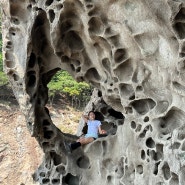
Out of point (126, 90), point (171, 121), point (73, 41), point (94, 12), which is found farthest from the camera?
point (73, 41)

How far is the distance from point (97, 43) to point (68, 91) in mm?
15018

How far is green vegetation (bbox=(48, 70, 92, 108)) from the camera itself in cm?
2089

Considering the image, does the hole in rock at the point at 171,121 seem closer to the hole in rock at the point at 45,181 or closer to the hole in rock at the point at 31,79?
the hole in rock at the point at 31,79

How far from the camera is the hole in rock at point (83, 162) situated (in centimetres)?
689

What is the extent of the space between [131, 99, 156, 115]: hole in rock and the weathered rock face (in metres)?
0.01

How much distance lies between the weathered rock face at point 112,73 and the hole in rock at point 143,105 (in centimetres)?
1

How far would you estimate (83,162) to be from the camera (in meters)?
6.97

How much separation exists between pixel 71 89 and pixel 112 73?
15083 millimetres

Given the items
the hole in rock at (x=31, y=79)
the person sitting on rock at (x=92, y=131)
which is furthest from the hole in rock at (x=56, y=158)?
the hole in rock at (x=31, y=79)

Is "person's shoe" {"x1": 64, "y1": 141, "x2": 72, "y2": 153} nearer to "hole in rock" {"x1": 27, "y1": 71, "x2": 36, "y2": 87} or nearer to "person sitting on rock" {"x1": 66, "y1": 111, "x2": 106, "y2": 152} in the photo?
"person sitting on rock" {"x1": 66, "y1": 111, "x2": 106, "y2": 152}

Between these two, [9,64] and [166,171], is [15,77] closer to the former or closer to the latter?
[9,64]

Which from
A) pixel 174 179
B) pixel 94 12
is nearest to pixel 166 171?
pixel 174 179

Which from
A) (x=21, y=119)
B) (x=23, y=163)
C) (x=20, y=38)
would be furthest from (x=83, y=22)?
(x=21, y=119)

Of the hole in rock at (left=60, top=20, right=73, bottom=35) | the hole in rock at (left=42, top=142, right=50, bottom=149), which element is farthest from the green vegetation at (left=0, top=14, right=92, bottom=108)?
the hole in rock at (left=60, top=20, right=73, bottom=35)
